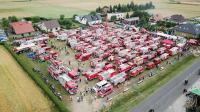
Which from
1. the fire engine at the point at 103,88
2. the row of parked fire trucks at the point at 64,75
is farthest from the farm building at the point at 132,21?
the fire engine at the point at 103,88

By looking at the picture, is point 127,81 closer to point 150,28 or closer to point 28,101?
point 28,101

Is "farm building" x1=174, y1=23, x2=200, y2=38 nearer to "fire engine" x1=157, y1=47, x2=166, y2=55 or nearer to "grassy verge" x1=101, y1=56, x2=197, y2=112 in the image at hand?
"fire engine" x1=157, y1=47, x2=166, y2=55

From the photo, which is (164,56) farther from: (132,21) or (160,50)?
(132,21)

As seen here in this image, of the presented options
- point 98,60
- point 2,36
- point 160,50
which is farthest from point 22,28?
point 160,50

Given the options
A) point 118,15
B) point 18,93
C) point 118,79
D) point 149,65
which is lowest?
point 18,93

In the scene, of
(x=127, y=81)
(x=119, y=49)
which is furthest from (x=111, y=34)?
(x=127, y=81)
